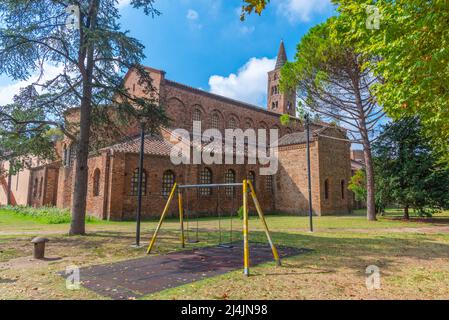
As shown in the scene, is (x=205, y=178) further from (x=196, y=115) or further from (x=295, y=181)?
(x=295, y=181)

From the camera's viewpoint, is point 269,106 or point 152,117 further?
point 269,106

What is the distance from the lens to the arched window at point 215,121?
96.6ft

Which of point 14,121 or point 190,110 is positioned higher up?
point 190,110

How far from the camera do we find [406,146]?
717 inches

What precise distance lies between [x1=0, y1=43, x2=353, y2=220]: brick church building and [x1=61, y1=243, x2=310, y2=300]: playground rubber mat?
9.44 m

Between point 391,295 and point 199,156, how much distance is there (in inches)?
717

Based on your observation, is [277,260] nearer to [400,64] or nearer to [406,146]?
[400,64]

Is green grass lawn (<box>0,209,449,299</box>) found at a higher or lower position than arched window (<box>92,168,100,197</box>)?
lower

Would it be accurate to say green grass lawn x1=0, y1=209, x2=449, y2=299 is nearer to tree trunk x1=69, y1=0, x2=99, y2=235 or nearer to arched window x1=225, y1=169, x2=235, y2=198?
tree trunk x1=69, y1=0, x2=99, y2=235

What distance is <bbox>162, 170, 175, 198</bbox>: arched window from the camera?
2037 cm

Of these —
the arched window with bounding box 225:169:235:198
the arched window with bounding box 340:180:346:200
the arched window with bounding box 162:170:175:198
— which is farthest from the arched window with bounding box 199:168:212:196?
the arched window with bounding box 340:180:346:200

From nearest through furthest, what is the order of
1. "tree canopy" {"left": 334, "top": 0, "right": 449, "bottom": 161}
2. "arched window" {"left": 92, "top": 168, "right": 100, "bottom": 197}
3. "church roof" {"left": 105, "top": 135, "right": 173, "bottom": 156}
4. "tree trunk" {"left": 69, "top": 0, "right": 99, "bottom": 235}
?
"tree canopy" {"left": 334, "top": 0, "right": 449, "bottom": 161} < "tree trunk" {"left": 69, "top": 0, "right": 99, "bottom": 235} < "church roof" {"left": 105, "top": 135, "right": 173, "bottom": 156} < "arched window" {"left": 92, "top": 168, "right": 100, "bottom": 197}

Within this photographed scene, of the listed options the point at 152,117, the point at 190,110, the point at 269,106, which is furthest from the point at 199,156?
the point at 269,106
